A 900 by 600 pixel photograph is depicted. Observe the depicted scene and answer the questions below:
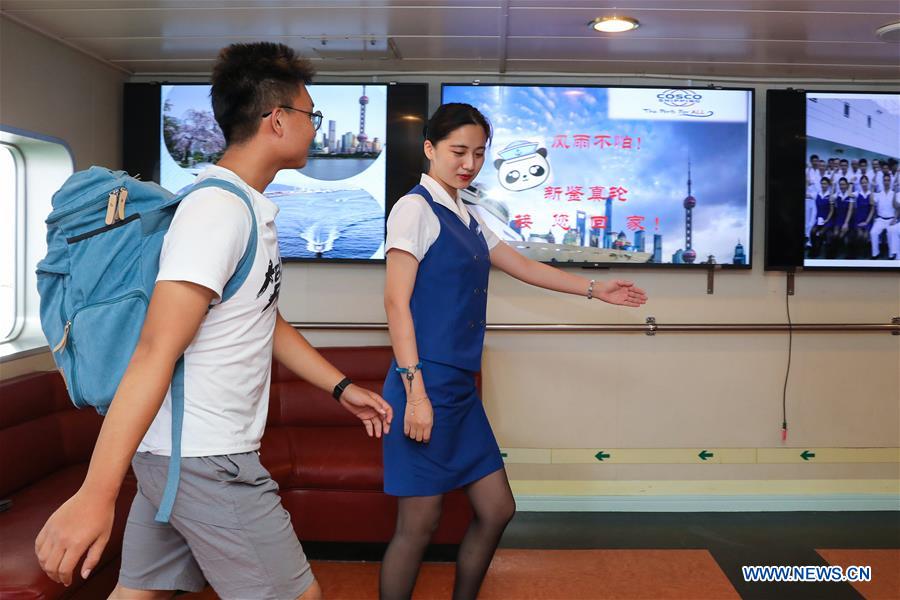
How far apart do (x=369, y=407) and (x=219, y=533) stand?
508 mm

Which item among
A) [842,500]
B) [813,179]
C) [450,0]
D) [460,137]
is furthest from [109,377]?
[842,500]

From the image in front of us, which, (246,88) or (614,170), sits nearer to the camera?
(246,88)

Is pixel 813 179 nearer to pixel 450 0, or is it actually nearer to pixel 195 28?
pixel 450 0

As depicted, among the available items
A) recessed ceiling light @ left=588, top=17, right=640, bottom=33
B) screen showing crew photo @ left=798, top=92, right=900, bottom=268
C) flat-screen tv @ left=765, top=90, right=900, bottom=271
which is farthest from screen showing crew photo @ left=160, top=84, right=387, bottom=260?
screen showing crew photo @ left=798, top=92, right=900, bottom=268

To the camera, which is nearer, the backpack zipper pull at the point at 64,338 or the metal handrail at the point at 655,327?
the backpack zipper pull at the point at 64,338

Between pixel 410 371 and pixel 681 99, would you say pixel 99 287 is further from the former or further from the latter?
pixel 681 99

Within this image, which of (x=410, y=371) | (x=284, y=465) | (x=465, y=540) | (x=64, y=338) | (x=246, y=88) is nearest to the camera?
(x=64, y=338)

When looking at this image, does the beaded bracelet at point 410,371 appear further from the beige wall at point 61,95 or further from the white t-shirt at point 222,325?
the beige wall at point 61,95

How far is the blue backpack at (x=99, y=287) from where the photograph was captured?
1.46m

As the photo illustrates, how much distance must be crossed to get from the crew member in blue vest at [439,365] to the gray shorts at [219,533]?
81 centimetres

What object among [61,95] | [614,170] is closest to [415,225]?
[614,170]

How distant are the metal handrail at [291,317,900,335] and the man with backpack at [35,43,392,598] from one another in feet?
8.79

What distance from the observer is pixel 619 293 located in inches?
116

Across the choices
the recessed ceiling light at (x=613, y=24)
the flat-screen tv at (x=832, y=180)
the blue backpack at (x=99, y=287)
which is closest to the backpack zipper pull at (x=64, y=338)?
the blue backpack at (x=99, y=287)
